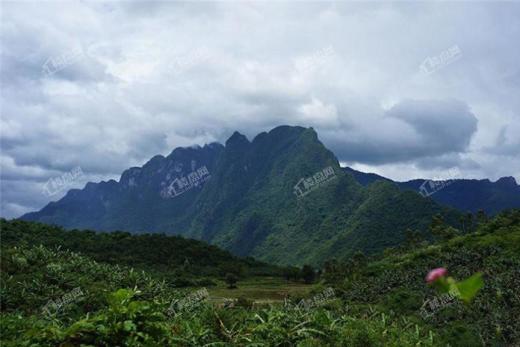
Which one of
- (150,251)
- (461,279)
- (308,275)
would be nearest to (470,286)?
(461,279)

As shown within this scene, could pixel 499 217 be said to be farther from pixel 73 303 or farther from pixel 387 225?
pixel 73 303

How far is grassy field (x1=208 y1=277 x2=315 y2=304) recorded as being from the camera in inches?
2377

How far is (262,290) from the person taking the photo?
7056 cm

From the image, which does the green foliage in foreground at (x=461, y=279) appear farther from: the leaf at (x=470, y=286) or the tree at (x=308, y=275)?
the tree at (x=308, y=275)

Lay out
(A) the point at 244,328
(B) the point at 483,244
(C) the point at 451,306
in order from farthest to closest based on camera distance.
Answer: (B) the point at 483,244
(C) the point at 451,306
(A) the point at 244,328

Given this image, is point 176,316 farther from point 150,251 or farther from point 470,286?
point 150,251

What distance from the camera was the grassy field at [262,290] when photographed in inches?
2377

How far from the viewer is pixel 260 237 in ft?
595

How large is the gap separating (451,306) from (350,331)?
29.8 meters

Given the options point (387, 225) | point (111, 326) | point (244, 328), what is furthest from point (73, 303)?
point (387, 225)

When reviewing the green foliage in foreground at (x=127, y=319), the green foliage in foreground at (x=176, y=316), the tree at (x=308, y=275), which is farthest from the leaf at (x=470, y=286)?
the tree at (x=308, y=275)

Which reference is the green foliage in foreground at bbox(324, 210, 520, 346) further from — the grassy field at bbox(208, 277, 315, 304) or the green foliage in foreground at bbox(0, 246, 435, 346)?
the green foliage in foreground at bbox(0, 246, 435, 346)

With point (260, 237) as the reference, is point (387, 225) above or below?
below

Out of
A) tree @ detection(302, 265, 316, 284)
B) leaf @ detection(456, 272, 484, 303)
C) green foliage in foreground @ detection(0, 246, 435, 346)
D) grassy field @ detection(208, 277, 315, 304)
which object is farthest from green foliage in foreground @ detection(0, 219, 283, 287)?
leaf @ detection(456, 272, 484, 303)
